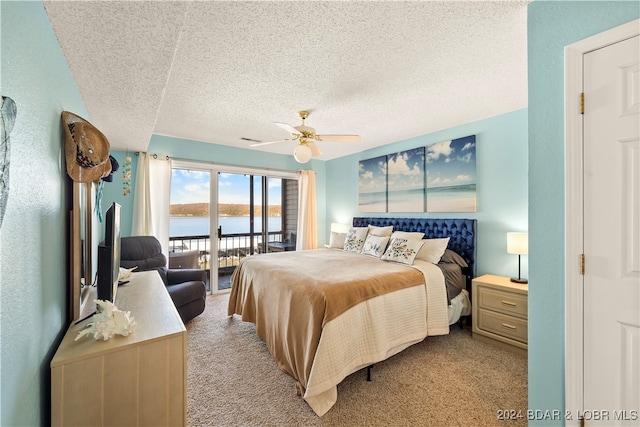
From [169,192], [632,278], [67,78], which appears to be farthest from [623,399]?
[169,192]

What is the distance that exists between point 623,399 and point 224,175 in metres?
4.92

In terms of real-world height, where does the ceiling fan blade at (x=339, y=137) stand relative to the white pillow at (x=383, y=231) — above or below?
above

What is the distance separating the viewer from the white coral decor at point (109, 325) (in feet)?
4.09

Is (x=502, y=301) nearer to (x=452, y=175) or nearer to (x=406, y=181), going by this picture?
(x=452, y=175)

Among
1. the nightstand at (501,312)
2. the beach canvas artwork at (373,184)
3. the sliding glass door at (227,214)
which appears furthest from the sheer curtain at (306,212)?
the nightstand at (501,312)

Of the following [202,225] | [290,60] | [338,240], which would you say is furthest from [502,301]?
[202,225]

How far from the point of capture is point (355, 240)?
411 cm

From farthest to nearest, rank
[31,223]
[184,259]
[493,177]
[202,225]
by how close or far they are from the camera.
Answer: [202,225], [184,259], [493,177], [31,223]

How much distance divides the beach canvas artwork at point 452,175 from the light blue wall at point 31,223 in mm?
3863

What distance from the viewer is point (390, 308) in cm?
237

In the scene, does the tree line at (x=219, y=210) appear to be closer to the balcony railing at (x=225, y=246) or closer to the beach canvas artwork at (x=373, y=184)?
the balcony railing at (x=225, y=246)

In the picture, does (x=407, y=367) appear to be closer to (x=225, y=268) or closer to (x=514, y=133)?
(x=514, y=133)

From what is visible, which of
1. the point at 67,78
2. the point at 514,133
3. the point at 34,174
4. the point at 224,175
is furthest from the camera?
the point at 224,175

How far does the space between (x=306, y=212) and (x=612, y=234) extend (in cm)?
452
